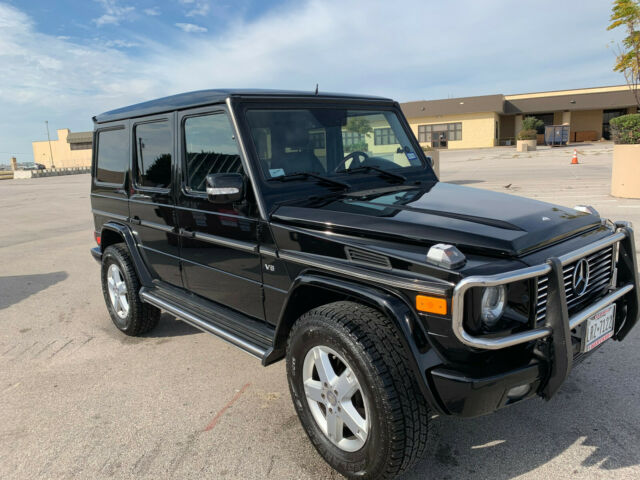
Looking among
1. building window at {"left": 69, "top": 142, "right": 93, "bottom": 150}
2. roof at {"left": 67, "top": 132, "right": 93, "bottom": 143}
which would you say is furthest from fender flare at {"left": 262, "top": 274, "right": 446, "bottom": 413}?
building window at {"left": 69, "top": 142, "right": 93, "bottom": 150}

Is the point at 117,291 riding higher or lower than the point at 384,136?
lower

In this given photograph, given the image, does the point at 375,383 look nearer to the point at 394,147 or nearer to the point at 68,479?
the point at 68,479

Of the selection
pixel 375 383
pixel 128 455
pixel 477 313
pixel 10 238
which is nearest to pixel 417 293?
pixel 477 313

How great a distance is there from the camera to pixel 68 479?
267 cm

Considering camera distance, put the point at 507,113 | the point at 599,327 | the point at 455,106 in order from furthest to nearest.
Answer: the point at 507,113
the point at 455,106
the point at 599,327

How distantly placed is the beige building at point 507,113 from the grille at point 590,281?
47.9m

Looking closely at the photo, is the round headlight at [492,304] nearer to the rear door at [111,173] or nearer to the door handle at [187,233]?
the door handle at [187,233]

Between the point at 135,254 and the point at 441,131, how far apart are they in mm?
50556

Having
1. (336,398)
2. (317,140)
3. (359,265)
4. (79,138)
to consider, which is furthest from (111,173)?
(79,138)

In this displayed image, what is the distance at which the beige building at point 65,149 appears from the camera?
242 ft

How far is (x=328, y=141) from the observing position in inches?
136

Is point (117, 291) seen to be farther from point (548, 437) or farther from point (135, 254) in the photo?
point (548, 437)

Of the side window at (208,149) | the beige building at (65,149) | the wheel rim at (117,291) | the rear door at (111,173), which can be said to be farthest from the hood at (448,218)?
the beige building at (65,149)

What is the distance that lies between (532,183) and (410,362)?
14.3m
